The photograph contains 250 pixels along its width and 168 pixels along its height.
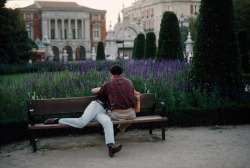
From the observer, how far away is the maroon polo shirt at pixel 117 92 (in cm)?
530

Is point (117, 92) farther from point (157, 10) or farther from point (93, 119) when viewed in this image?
point (157, 10)

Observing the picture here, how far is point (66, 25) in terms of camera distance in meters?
67.4

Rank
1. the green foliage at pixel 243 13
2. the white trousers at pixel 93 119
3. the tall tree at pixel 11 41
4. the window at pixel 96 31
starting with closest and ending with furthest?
the white trousers at pixel 93 119 → the tall tree at pixel 11 41 → the green foliage at pixel 243 13 → the window at pixel 96 31

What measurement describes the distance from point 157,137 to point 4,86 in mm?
3716

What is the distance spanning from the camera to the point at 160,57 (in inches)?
493

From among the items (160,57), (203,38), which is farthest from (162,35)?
(203,38)

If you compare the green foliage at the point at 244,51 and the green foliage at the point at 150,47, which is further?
the green foliage at the point at 150,47

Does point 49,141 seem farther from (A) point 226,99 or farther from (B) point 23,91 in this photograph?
(A) point 226,99

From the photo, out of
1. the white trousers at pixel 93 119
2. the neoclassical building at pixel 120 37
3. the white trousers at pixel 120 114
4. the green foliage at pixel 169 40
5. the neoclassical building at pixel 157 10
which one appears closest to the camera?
the white trousers at pixel 93 119

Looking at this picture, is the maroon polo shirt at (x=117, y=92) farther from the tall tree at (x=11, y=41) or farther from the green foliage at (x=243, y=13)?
the green foliage at (x=243, y=13)

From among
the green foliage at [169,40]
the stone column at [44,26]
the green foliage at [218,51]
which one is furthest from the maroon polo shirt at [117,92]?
the stone column at [44,26]

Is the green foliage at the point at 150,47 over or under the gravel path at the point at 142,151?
over

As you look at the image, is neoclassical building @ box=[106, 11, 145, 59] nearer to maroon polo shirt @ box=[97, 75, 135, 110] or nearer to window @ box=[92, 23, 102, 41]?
window @ box=[92, 23, 102, 41]

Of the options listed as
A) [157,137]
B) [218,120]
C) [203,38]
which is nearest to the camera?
[157,137]
